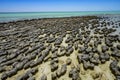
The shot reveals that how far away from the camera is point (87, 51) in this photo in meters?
9.12

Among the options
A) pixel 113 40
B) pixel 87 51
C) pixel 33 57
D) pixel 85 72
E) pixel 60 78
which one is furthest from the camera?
pixel 113 40

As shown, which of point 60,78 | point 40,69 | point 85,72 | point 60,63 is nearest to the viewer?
point 60,78

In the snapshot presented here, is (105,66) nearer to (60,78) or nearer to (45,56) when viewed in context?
(60,78)

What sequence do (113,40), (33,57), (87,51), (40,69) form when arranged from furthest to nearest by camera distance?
1. (113,40)
2. (87,51)
3. (33,57)
4. (40,69)

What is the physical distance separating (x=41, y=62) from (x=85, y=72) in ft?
8.99

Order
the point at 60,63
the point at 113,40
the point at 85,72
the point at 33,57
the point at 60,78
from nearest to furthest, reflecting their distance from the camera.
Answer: the point at 60,78 → the point at 85,72 → the point at 60,63 → the point at 33,57 → the point at 113,40

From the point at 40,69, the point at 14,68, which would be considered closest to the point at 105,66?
the point at 40,69

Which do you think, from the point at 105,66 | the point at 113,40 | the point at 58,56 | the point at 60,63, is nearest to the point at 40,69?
the point at 60,63

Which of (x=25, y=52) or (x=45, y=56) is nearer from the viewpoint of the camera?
(x=45, y=56)

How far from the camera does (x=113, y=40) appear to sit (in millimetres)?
11859

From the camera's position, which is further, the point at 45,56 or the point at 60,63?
the point at 45,56

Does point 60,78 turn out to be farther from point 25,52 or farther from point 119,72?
point 25,52

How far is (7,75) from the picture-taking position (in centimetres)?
644

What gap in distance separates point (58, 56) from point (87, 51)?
208cm
